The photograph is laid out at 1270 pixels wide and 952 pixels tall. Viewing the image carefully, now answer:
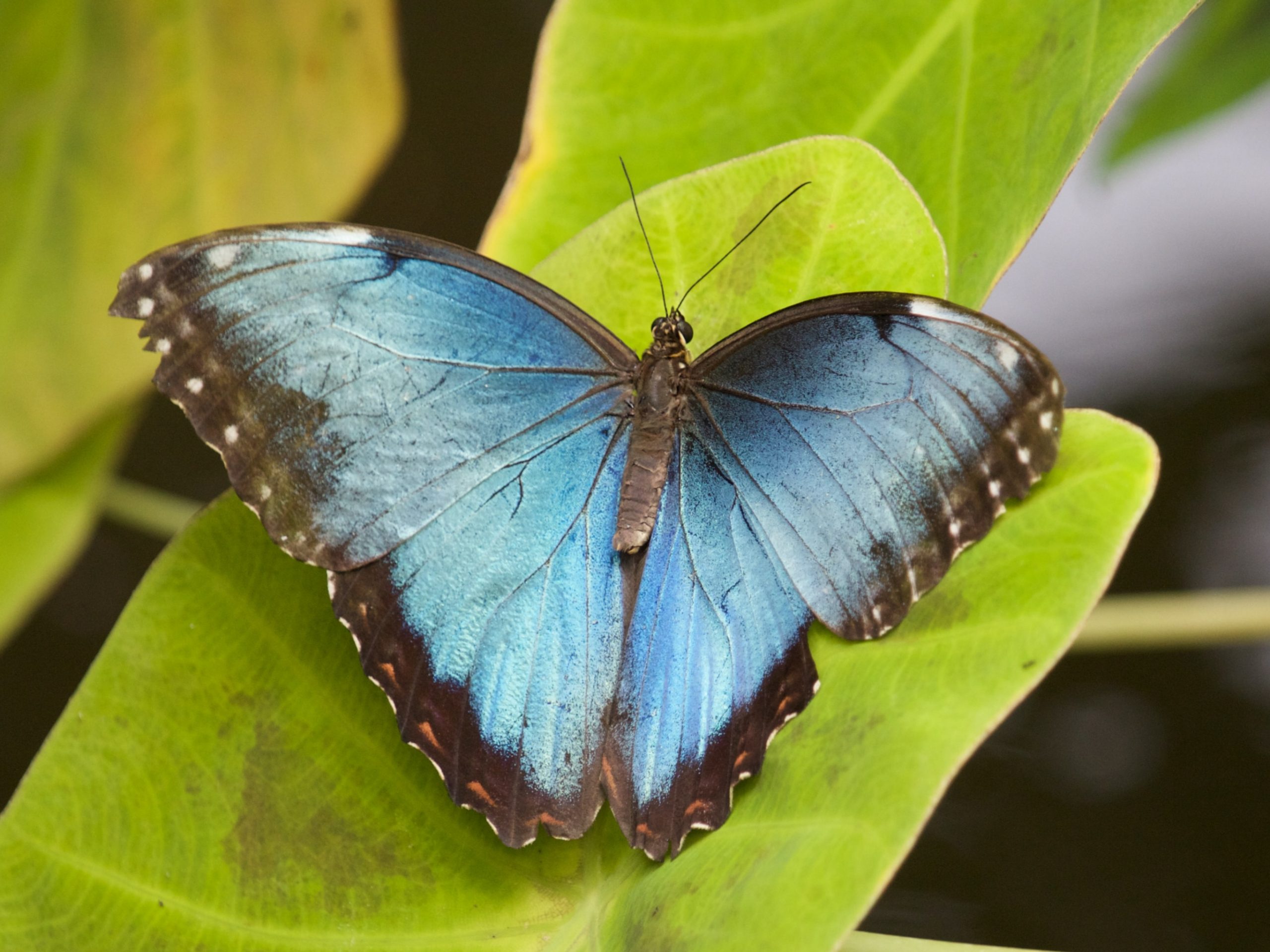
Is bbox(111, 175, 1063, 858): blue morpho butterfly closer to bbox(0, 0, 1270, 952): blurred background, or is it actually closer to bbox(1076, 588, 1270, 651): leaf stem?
bbox(1076, 588, 1270, 651): leaf stem

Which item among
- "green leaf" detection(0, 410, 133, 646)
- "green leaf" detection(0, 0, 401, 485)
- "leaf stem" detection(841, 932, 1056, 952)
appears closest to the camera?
"leaf stem" detection(841, 932, 1056, 952)

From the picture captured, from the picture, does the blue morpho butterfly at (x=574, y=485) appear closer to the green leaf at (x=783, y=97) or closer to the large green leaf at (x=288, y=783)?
the large green leaf at (x=288, y=783)

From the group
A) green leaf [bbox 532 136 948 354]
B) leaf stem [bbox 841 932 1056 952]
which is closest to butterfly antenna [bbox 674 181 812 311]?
green leaf [bbox 532 136 948 354]

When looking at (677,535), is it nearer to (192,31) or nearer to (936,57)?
(936,57)

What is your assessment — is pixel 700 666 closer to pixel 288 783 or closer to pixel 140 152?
pixel 288 783

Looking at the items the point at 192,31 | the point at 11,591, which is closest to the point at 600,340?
the point at 192,31

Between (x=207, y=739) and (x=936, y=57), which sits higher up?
(x=936, y=57)
